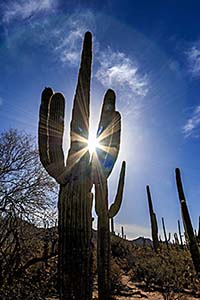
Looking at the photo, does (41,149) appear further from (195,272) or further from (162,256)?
(162,256)

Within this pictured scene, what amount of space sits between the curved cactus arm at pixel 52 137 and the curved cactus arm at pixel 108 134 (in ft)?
6.76

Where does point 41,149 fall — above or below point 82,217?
Result: above

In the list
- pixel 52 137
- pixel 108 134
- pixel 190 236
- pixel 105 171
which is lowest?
pixel 52 137

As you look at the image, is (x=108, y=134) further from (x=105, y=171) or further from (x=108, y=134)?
(x=105, y=171)

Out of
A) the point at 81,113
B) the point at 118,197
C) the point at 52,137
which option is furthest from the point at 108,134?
the point at 52,137

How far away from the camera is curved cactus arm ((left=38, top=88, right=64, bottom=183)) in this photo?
6133 mm

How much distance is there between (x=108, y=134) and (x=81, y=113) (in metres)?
2.51

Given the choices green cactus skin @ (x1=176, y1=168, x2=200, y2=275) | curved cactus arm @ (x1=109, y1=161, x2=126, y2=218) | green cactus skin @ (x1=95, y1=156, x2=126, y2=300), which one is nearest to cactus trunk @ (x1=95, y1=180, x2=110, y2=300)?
green cactus skin @ (x1=95, y1=156, x2=126, y2=300)

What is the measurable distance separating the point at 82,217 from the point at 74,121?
193 centimetres

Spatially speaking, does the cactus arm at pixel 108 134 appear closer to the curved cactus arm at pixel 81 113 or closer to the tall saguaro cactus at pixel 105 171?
the tall saguaro cactus at pixel 105 171

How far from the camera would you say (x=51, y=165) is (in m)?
6.14

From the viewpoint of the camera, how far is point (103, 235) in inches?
357

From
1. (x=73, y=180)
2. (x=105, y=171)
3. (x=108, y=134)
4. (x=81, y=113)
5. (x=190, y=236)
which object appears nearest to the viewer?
(x=73, y=180)

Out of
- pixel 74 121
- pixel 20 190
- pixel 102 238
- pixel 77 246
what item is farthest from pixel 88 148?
pixel 20 190
